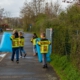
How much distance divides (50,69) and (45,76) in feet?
6.03

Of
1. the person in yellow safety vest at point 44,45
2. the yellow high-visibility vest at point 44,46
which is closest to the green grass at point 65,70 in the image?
the person in yellow safety vest at point 44,45

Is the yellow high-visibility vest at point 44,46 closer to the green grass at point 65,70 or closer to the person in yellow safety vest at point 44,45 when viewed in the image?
the person in yellow safety vest at point 44,45

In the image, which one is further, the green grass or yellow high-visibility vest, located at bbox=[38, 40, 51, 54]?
yellow high-visibility vest, located at bbox=[38, 40, 51, 54]

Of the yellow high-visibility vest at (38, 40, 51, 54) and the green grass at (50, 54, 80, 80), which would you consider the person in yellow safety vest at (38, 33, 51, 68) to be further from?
the green grass at (50, 54, 80, 80)

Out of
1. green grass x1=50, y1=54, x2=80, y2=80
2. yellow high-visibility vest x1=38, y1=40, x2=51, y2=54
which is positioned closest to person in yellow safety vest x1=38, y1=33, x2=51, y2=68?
yellow high-visibility vest x1=38, y1=40, x2=51, y2=54

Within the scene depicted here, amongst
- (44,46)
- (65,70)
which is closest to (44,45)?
(44,46)

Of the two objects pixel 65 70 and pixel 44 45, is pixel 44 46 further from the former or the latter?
pixel 65 70

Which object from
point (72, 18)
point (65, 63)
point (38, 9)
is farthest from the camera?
point (38, 9)

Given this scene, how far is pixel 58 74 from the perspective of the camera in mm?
11539

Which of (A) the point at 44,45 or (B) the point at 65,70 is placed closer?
(B) the point at 65,70

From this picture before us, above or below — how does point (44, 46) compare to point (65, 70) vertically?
above

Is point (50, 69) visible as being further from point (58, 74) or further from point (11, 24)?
point (11, 24)

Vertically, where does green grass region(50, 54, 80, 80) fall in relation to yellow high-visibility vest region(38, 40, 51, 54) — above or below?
below

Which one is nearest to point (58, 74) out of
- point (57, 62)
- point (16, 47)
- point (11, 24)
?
point (57, 62)
